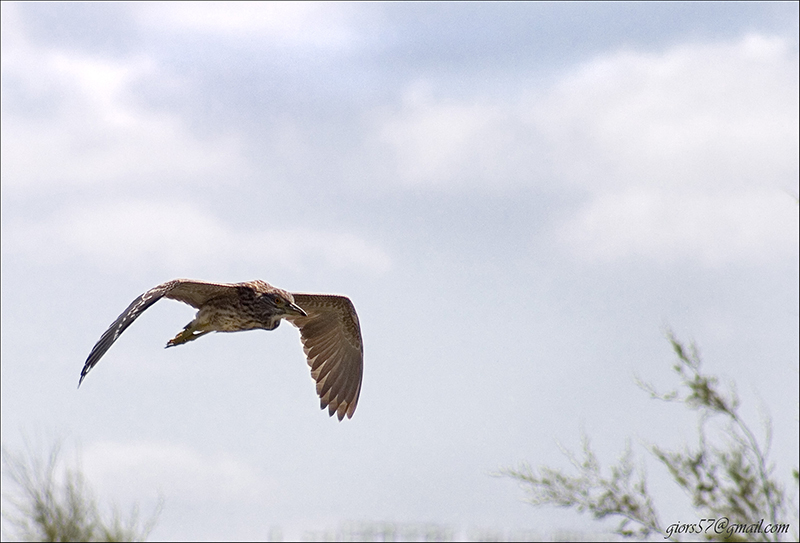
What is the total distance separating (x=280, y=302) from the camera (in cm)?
826

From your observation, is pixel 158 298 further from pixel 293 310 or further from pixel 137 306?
pixel 293 310

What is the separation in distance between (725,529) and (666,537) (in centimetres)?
91

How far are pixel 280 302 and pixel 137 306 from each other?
148 centimetres

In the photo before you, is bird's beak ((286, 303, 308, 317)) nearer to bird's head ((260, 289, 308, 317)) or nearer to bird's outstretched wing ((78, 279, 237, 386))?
bird's head ((260, 289, 308, 317))

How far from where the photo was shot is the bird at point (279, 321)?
7555 millimetres

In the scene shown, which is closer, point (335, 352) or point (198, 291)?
point (198, 291)

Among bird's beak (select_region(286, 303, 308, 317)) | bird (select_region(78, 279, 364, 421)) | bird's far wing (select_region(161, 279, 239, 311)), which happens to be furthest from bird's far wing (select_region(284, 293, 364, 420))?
bird's far wing (select_region(161, 279, 239, 311))

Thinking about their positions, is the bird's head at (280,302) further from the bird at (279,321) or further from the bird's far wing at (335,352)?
the bird's far wing at (335,352)

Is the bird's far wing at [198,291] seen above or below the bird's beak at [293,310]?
above

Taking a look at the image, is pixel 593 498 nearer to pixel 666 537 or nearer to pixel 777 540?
pixel 666 537

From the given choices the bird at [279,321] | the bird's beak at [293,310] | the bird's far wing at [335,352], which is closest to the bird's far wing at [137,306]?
the bird at [279,321]

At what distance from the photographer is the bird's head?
26.8ft

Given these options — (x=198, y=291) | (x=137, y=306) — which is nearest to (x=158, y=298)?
(x=137, y=306)

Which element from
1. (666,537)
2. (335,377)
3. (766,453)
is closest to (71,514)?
(335,377)
